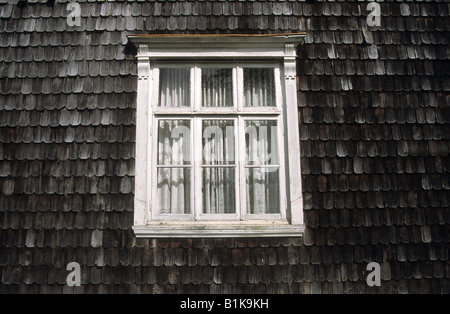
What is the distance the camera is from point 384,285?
411 centimetres

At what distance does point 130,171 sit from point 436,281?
Answer: 11.2 ft

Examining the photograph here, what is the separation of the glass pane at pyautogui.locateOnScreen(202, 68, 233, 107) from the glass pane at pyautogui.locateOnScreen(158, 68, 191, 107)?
197mm

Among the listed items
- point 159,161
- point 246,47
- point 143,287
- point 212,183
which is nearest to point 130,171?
point 159,161

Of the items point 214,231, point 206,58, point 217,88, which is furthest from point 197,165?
point 206,58

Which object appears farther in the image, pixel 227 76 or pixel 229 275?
pixel 227 76

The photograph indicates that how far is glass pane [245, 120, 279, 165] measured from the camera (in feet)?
14.7

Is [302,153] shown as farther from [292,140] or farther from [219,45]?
[219,45]

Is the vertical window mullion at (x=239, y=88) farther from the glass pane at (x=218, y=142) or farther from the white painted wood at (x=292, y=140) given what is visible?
the white painted wood at (x=292, y=140)

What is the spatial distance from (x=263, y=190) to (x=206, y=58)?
1667 millimetres

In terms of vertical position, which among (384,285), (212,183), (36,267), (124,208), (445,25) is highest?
(445,25)

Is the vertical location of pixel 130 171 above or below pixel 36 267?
above

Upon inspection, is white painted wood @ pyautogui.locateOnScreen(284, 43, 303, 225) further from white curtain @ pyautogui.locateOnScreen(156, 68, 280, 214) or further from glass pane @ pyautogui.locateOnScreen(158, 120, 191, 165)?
glass pane @ pyautogui.locateOnScreen(158, 120, 191, 165)

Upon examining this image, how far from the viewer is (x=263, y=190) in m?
4.41

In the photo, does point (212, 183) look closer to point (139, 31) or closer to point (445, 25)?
point (139, 31)
